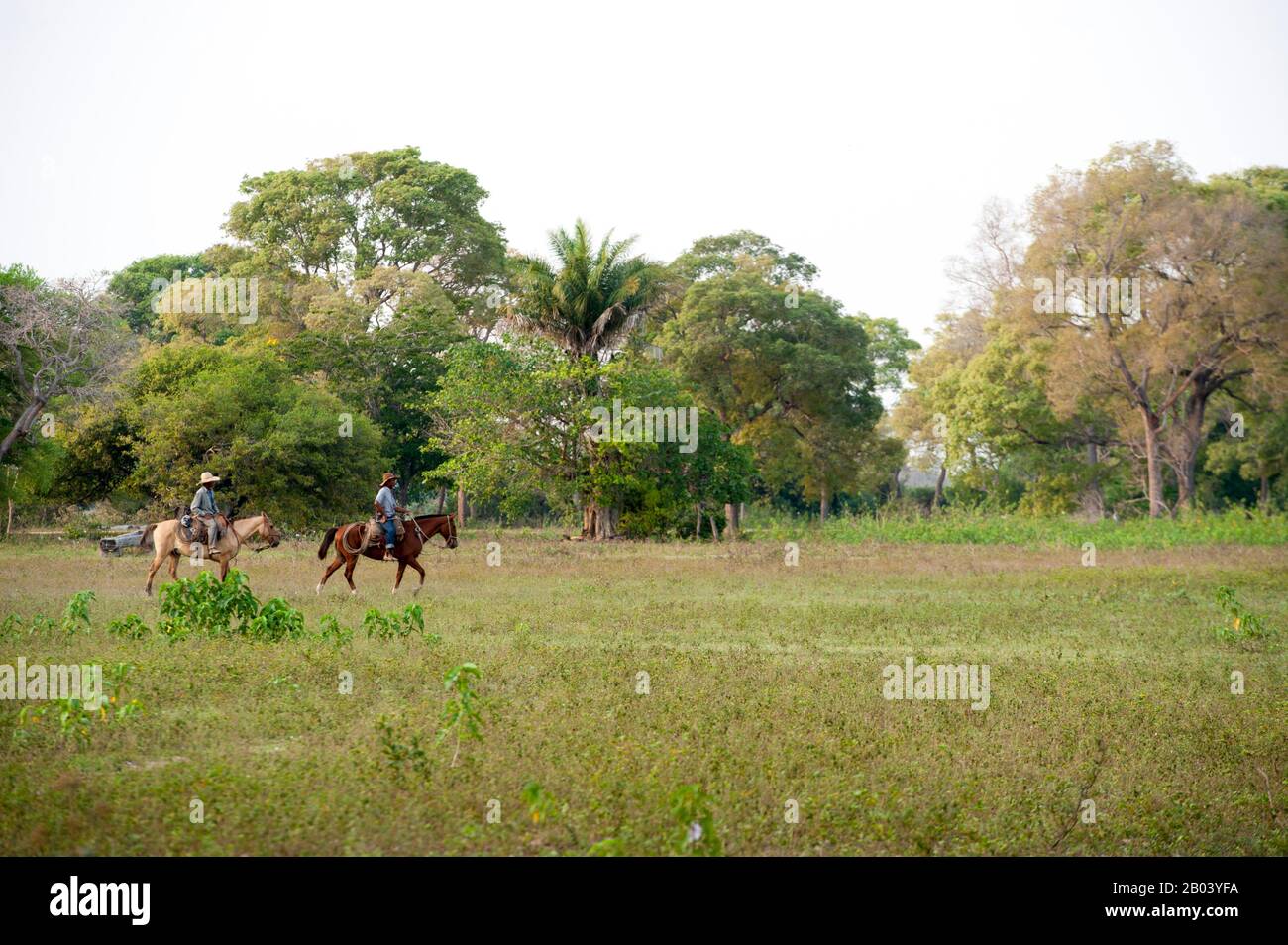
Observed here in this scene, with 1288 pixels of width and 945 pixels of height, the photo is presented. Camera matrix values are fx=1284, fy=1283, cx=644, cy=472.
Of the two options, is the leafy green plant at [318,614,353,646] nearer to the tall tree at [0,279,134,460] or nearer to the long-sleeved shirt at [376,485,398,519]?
the long-sleeved shirt at [376,485,398,519]

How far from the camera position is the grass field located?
7.57 meters

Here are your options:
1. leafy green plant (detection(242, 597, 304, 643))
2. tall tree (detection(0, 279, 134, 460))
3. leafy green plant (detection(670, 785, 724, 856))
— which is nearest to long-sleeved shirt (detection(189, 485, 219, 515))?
leafy green plant (detection(242, 597, 304, 643))

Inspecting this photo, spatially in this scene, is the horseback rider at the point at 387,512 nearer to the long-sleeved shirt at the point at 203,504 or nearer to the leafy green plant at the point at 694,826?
the long-sleeved shirt at the point at 203,504

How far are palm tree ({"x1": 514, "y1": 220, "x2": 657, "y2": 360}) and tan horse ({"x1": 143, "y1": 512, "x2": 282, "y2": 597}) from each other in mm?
18325

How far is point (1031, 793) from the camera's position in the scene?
873 centimetres

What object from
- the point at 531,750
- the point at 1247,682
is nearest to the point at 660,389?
the point at 1247,682

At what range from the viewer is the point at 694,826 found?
697cm

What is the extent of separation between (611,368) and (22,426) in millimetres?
15322

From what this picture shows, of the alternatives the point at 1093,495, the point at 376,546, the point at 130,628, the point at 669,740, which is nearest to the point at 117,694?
the point at 130,628

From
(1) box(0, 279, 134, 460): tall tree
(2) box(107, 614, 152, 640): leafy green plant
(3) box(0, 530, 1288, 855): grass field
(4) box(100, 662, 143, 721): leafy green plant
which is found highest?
(1) box(0, 279, 134, 460): tall tree

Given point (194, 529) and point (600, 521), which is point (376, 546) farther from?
point (600, 521)

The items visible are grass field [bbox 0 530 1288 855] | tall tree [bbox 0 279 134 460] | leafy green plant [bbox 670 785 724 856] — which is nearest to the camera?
leafy green plant [bbox 670 785 724 856]
